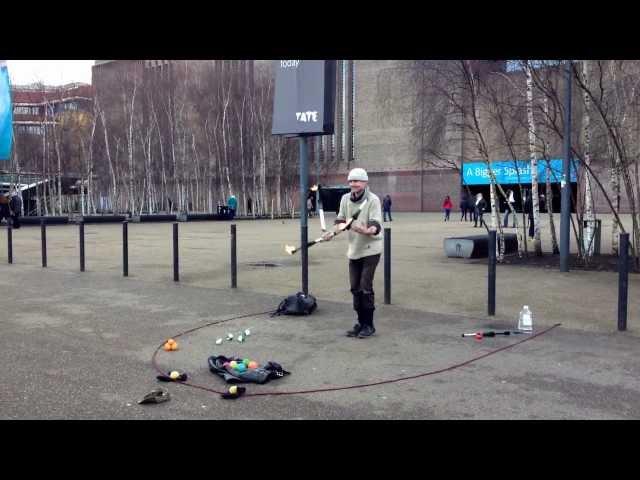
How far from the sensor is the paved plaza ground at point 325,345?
15.0ft

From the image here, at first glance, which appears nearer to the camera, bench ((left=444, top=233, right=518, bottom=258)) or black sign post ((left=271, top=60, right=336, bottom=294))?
black sign post ((left=271, top=60, right=336, bottom=294))

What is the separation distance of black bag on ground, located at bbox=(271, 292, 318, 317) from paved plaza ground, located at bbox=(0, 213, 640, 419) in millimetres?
135

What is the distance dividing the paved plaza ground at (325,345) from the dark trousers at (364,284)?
1.03ft

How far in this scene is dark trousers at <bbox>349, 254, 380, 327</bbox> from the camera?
6824mm

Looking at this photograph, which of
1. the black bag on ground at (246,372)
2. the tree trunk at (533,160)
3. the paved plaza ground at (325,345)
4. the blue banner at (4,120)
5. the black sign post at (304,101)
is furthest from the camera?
the tree trunk at (533,160)

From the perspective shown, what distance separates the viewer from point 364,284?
684 centimetres

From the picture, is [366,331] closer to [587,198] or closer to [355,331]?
[355,331]

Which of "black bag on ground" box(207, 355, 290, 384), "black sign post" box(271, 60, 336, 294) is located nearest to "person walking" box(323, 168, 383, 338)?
"black bag on ground" box(207, 355, 290, 384)

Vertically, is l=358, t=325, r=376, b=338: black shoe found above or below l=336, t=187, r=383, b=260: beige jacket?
below

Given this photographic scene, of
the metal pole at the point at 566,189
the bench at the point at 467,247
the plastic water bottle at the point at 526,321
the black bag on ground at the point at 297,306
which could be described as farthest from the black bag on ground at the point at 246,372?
the bench at the point at 467,247

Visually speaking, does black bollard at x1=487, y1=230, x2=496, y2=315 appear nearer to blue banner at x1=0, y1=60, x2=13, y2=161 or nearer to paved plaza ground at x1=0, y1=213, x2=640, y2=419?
paved plaza ground at x1=0, y1=213, x2=640, y2=419

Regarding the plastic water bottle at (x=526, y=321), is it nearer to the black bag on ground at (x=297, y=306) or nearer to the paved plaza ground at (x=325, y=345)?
the paved plaza ground at (x=325, y=345)
